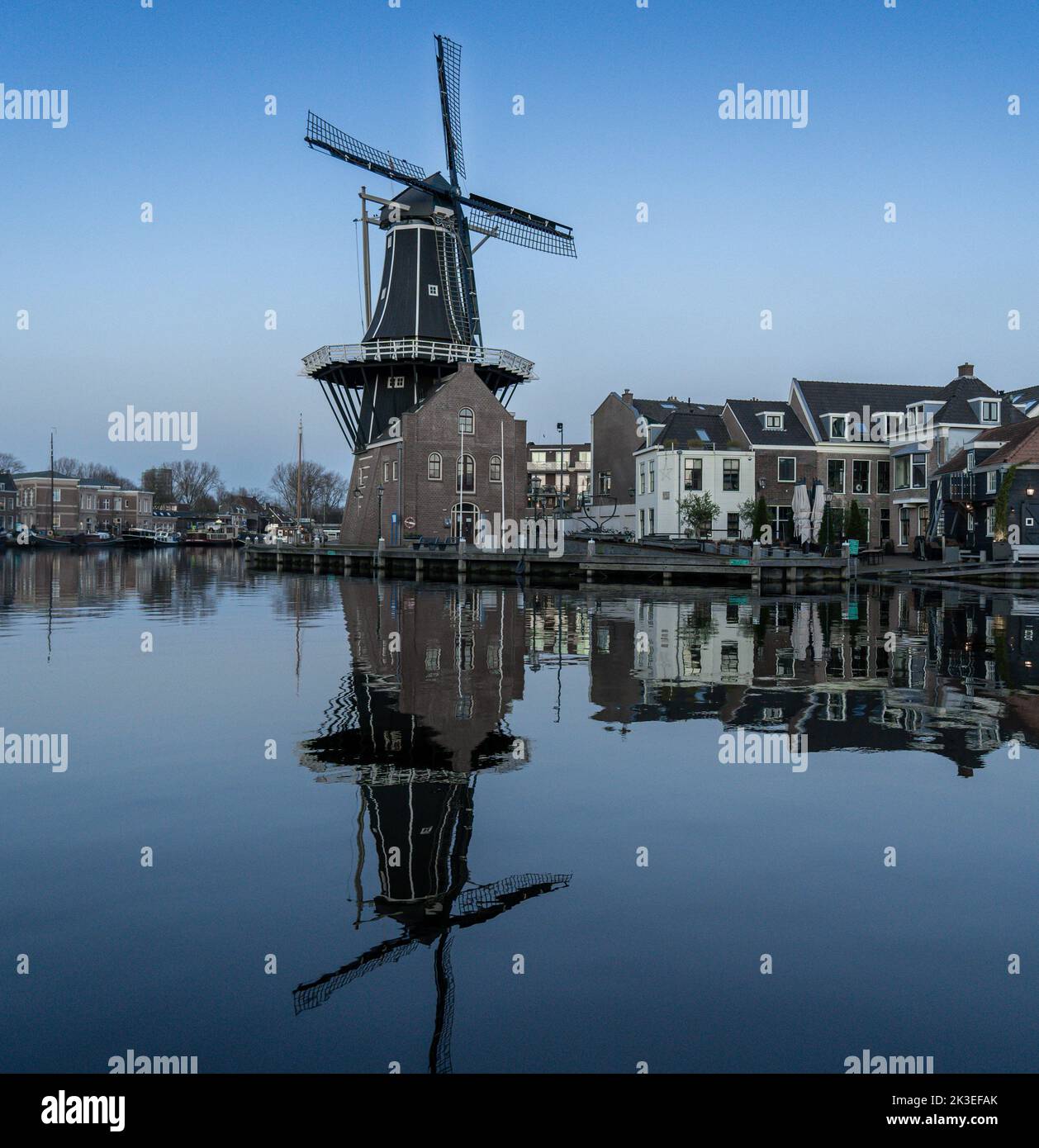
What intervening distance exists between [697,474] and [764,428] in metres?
5.25

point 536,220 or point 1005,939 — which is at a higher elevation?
point 536,220

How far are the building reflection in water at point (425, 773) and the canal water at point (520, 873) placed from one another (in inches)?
1.4

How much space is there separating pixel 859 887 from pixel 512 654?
11.5m

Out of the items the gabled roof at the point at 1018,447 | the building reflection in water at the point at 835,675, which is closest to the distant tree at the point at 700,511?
the gabled roof at the point at 1018,447

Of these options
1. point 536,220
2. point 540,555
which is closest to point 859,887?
point 540,555

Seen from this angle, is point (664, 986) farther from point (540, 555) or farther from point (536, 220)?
point (536, 220)

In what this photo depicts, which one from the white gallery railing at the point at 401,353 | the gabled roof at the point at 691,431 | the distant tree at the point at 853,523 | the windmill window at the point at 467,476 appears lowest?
the distant tree at the point at 853,523

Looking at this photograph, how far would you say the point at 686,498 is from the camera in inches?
2347

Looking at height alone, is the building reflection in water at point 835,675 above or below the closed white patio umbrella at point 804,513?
below

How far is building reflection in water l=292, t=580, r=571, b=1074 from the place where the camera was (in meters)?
5.05

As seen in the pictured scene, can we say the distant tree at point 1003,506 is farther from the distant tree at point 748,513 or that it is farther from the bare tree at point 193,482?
the bare tree at point 193,482

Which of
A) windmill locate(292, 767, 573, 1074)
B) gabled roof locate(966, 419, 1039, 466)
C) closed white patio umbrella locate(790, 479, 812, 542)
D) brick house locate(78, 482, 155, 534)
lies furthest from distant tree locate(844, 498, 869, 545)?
brick house locate(78, 482, 155, 534)

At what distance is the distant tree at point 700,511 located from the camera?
57438 millimetres

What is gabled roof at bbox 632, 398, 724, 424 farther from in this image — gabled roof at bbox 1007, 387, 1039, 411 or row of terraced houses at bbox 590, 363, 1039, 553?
gabled roof at bbox 1007, 387, 1039, 411
